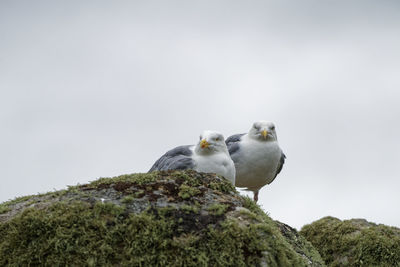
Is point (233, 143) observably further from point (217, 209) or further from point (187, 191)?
point (217, 209)

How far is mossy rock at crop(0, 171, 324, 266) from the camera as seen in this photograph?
5688 millimetres

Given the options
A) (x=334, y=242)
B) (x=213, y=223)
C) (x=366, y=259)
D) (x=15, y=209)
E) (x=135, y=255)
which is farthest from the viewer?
(x=334, y=242)

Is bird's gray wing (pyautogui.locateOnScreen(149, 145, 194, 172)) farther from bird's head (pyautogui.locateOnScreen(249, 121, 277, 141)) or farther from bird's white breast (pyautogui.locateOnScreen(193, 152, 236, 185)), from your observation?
bird's head (pyautogui.locateOnScreen(249, 121, 277, 141))

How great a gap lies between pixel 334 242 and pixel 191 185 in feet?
16.3

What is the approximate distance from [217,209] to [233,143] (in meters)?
7.95

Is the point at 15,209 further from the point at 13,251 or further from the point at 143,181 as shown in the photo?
the point at 143,181

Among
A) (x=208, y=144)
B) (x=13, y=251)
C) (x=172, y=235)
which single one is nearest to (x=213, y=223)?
(x=172, y=235)

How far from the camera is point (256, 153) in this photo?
1382 cm

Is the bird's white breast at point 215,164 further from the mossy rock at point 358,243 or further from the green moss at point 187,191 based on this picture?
the green moss at point 187,191

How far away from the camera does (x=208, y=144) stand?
425 inches

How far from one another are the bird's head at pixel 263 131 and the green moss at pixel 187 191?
716 centimetres

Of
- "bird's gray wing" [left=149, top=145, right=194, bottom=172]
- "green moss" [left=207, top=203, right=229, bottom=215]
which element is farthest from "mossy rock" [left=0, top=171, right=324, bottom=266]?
"bird's gray wing" [left=149, top=145, right=194, bottom=172]

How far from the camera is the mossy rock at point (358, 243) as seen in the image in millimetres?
9875

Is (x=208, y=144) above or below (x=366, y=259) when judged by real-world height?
above
